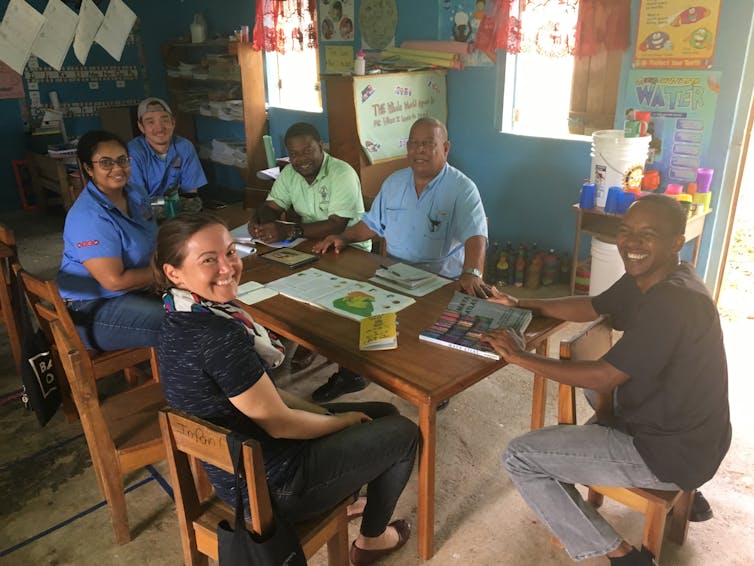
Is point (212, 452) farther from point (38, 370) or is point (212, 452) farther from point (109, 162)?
point (109, 162)

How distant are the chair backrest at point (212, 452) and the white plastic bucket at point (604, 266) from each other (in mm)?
2598

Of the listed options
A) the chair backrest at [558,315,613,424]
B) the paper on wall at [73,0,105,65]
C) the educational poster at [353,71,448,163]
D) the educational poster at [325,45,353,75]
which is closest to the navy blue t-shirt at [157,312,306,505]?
the chair backrest at [558,315,613,424]

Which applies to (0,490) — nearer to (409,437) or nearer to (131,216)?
(131,216)

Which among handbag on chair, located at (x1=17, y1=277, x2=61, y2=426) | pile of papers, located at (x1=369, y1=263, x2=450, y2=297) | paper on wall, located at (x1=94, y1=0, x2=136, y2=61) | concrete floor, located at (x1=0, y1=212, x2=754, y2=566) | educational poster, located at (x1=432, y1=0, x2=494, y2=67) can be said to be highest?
paper on wall, located at (x1=94, y1=0, x2=136, y2=61)

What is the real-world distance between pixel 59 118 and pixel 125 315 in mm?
4538

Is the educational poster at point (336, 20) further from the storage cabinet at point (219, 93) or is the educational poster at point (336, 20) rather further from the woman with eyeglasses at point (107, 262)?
the woman with eyeglasses at point (107, 262)

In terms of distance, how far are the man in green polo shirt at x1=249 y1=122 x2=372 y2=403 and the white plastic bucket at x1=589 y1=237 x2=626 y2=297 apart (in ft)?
4.45

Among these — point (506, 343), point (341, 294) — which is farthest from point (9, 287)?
point (506, 343)

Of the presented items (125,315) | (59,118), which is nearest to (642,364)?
(125,315)

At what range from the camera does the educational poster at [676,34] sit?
294cm

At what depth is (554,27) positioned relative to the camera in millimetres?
3447

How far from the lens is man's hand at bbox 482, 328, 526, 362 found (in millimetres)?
1583

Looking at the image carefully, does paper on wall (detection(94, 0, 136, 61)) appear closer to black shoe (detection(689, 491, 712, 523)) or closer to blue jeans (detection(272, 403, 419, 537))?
blue jeans (detection(272, 403, 419, 537))

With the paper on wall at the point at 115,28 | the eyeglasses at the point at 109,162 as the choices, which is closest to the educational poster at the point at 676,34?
the eyeglasses at the point at 109,162
